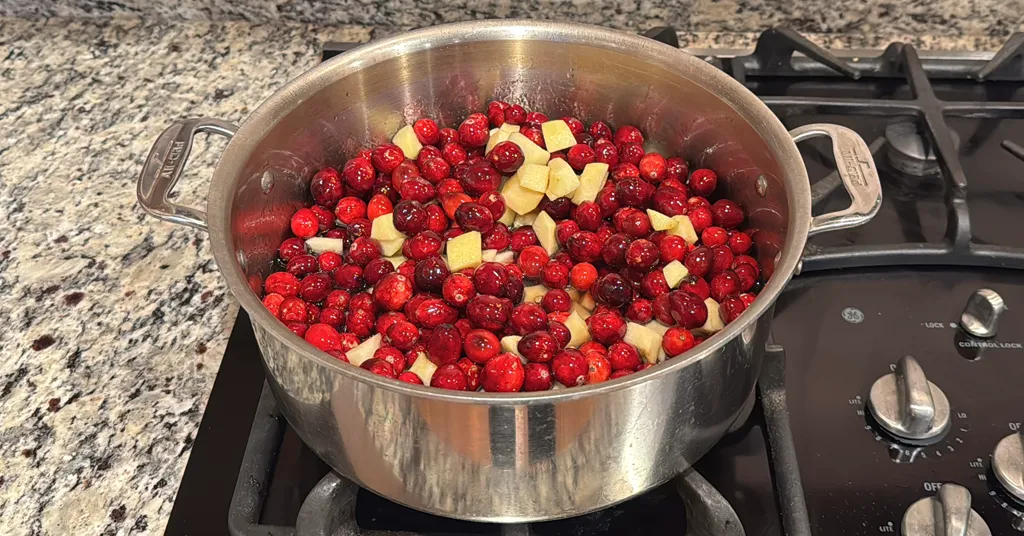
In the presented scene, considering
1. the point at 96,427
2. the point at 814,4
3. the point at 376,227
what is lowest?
the point at 96,427

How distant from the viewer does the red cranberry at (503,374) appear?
855 mm

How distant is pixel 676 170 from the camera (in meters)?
1.15

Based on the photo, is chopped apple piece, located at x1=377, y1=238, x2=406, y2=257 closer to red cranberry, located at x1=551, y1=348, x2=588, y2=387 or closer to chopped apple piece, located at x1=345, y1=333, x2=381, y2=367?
chopped apple piece, located at x1=345, y1=333, x2=381, y2=367

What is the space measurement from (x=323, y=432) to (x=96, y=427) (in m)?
0.35

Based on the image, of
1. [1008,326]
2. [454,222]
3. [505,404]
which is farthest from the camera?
[454,222]

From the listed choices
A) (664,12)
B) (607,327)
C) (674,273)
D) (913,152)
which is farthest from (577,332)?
(664,12)

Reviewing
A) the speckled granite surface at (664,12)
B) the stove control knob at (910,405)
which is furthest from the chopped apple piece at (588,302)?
the speckled granite surface at (664,12)

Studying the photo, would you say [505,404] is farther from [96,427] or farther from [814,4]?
[814,4]

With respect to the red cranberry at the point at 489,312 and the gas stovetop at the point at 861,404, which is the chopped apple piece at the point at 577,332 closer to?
the red cranberry at the point at 489,312

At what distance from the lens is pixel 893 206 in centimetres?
114

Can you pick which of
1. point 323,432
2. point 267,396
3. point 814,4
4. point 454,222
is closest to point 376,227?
point 454,222

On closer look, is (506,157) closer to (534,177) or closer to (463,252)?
(534,177)

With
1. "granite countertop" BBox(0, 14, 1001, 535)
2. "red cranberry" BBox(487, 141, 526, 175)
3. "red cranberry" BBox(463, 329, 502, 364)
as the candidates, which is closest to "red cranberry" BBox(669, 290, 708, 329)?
"red cranberry" BBox(463, 329, 502, 364)

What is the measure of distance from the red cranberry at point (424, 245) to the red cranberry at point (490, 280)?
0.08 m
